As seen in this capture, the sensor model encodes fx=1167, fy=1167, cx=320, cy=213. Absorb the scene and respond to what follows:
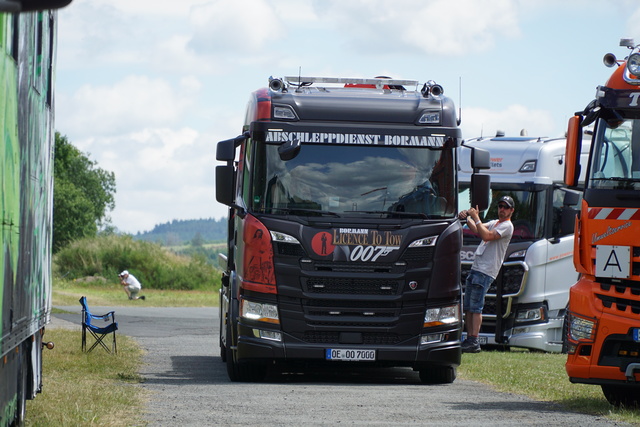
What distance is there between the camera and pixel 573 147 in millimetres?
11367

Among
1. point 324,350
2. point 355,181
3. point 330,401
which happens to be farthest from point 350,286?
point 330,401

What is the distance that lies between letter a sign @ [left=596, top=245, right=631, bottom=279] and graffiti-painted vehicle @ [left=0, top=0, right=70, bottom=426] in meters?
5.05

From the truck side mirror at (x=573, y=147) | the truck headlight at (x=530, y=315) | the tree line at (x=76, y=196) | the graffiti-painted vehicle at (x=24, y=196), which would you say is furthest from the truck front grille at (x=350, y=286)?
the tree line at (x=76, y=196)

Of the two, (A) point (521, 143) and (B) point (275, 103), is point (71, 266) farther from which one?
(B) point (275, 103)

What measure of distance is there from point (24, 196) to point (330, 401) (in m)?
4.27

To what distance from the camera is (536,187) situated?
18812mm

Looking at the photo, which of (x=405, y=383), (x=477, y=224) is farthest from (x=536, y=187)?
(x=405, y=383)

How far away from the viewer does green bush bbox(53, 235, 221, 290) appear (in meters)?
62.3

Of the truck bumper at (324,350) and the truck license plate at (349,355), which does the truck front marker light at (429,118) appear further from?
the truck license plate at (349,355)

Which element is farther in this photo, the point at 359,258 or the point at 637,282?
the point at 359,258

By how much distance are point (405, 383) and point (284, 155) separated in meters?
3.21

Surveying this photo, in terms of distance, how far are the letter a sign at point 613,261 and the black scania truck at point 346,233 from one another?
260cm

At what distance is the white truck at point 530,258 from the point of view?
736 inches

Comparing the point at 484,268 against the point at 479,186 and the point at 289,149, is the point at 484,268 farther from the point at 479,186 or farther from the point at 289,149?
the point at 289,149
